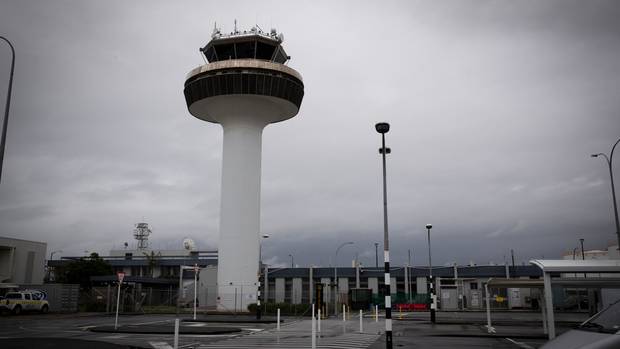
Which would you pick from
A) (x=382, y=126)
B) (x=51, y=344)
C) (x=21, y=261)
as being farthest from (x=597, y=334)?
(x=21, y=261)

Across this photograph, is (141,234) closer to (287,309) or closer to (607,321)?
(287,309)

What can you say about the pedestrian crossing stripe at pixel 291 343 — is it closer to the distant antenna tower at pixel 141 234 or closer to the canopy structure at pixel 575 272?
the canopy structure at pixel 575 272

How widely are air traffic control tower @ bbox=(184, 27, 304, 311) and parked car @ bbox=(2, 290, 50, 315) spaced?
617 inches

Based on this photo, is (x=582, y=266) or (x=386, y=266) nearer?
(x=582, y=266)

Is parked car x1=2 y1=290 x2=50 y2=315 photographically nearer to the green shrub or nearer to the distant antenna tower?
the green shrub

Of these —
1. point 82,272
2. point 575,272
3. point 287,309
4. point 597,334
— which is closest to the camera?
point 597,334

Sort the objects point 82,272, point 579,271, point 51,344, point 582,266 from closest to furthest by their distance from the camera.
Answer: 1. point 582,266
2. point 579,271
3. point 51,344
4. point 82,272

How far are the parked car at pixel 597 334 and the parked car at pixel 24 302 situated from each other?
46310 mm

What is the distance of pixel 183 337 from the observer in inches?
997

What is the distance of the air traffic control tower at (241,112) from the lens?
53.6 meters

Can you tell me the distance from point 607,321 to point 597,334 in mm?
657

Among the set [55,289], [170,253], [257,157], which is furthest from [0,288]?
[170,253]

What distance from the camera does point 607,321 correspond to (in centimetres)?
796

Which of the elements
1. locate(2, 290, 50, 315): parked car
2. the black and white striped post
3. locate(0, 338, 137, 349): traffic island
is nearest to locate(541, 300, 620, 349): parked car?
the black and white striped post
